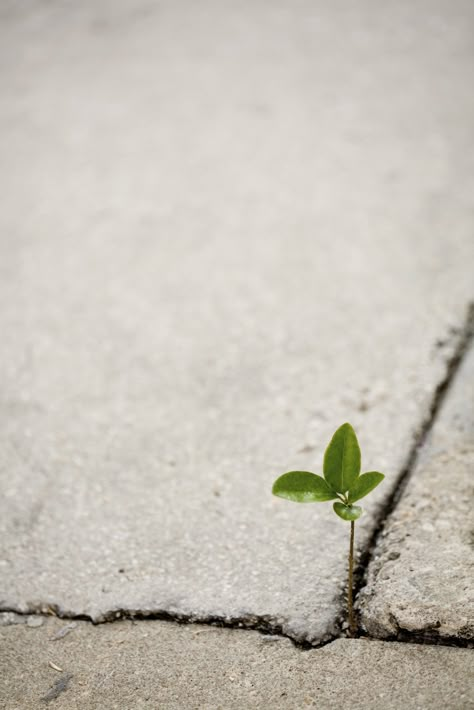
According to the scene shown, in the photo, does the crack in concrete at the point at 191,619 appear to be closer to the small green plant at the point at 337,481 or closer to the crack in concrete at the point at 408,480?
the crack in concrete at the point at 408,480

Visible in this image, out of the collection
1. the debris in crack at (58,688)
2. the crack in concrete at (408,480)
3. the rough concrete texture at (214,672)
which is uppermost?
the crack in concrete at (408,480)

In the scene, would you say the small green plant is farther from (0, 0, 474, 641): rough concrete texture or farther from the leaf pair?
(0, 0, 474, 641): rough concrete texture

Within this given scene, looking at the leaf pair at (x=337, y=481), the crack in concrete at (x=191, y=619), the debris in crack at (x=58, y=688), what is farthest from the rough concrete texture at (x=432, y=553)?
the debris in crack at (x=58, y=688)

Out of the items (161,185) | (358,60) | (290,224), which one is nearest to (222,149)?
(161,185)

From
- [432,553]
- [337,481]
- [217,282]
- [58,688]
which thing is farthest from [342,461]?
[217,282]

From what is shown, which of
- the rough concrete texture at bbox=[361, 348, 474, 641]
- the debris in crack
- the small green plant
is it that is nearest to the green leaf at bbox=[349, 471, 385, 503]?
the small green plant

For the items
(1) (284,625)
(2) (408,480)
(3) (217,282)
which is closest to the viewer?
(1) (284,625)

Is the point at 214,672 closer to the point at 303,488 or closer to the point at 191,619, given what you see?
the point at 191,619
